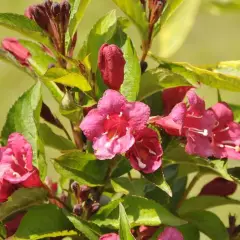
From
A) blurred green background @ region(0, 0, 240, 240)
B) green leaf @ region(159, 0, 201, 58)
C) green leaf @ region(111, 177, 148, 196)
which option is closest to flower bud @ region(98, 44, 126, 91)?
green leaf @ region(111, 177, 148, 196)

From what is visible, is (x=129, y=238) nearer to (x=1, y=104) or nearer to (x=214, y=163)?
(x=214, y=163)

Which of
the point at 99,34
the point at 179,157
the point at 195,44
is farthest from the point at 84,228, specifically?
the point at 195,44

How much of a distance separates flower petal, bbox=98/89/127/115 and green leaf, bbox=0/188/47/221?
0.14m

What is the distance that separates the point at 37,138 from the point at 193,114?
21 centimetres

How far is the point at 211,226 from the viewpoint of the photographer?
0.90 m

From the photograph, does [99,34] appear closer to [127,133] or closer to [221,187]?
[127,133]

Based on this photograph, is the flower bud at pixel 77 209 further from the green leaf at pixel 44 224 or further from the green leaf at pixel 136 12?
the green leaf at pixel 136 12

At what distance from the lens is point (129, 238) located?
71 centimetres

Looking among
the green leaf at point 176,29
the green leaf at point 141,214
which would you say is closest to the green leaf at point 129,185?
the green leaf at point 141,214

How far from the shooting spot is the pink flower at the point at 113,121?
30.1 inches

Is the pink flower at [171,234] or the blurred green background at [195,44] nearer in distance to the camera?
the pink flower at [171,234]

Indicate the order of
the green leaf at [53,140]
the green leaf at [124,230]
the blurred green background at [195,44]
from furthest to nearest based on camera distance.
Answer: the blurred green background at [195,44] → the green leaf at [53,140] → the green leaf at [124,230]

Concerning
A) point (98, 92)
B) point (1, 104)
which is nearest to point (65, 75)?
point (98, 92)

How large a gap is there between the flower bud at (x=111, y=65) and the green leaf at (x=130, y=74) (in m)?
0.02
